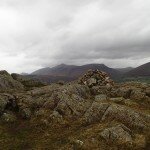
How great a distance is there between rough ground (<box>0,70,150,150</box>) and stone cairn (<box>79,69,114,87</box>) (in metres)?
3.11

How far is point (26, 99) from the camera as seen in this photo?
4388 centimetres

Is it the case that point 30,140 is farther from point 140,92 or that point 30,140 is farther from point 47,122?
point 140,92

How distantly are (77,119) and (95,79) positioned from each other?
17903 mm

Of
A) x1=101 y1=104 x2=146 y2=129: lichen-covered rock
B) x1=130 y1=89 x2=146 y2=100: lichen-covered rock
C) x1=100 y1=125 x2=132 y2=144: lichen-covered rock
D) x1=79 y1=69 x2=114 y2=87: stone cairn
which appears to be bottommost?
→ x1=100 y1=125 x2=132 y2=144: lichen-covered rock

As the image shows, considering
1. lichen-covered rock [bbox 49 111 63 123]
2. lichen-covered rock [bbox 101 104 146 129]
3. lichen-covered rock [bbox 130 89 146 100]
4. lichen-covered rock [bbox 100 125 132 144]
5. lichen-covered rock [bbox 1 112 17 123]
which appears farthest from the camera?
lichen-covered rock [bbox 130 89 146 100]

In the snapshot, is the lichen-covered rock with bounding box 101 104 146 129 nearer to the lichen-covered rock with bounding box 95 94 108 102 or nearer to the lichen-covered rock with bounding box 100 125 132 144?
the lichen-covered rock with bounding box 100 125 132 144

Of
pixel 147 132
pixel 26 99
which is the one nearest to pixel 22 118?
pixel 26 99

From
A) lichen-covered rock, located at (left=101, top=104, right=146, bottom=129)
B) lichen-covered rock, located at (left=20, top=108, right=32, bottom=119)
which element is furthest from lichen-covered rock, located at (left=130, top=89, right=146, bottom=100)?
lichen-covered rock, located at (left=20, top=108, right=32, bottom=119)

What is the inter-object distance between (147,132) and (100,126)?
5.88 m

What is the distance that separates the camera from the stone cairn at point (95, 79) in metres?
54.1

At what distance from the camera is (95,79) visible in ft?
181

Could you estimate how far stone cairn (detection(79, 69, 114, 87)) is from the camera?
5412cm

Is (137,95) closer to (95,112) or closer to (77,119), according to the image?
(95,112)

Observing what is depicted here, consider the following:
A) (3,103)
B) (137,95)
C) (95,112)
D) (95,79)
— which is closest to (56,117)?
(95,112)
